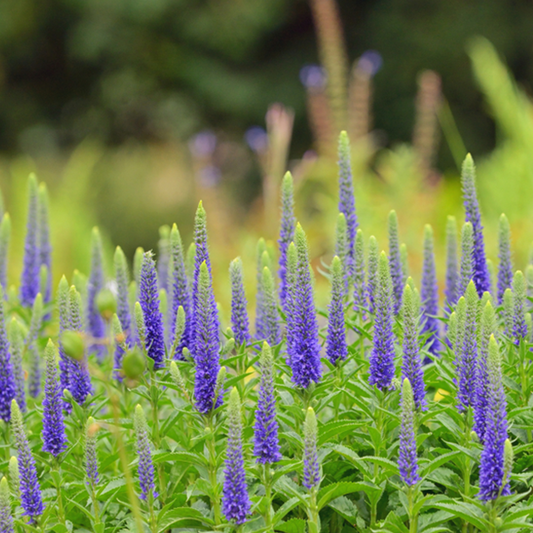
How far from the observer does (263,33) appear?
752 inches

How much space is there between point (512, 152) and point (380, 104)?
12.1 m

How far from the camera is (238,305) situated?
2.45 metres

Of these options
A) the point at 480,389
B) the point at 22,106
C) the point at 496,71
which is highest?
the point at 22,106

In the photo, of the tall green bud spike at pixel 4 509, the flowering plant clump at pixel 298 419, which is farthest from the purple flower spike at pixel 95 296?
the tall green bud spike at pixel 4 509

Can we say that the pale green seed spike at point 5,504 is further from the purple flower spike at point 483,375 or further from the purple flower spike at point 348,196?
the purple flower spike at point 348,196

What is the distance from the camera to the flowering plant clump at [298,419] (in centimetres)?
187

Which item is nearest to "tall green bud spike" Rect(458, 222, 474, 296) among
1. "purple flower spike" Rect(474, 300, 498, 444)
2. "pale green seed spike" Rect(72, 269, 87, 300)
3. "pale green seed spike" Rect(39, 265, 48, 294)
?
"purple flower spike" Rect(474, 300, 498, 444)

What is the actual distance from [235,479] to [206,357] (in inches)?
15.3

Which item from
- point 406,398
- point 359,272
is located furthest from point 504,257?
point 406,398

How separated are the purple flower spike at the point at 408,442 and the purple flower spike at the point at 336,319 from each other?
17.1 inches

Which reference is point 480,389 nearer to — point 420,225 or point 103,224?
point 420,225

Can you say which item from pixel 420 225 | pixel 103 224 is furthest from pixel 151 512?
Result: pixel 103 224

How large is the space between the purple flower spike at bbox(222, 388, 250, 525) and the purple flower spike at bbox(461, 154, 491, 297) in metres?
1.27

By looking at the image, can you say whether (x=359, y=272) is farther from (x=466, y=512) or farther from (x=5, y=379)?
(x=5, y=379)
